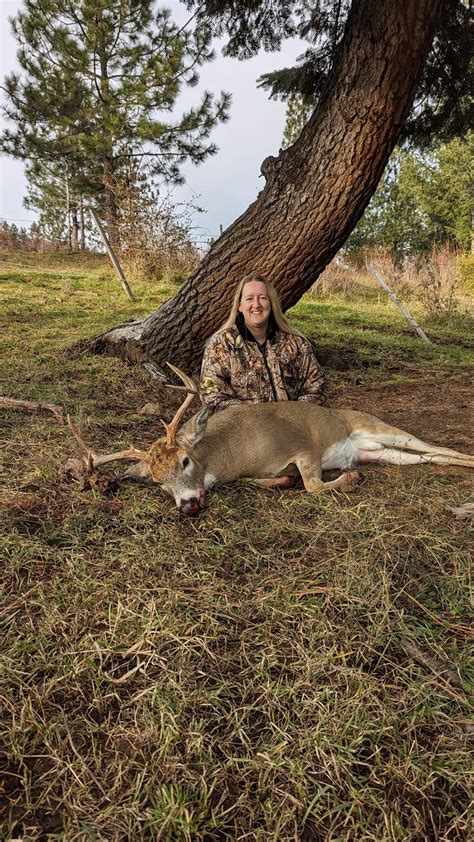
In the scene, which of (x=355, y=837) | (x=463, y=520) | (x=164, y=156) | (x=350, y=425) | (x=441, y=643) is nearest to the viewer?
(x=355, y=837)

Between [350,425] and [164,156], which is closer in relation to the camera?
[350,425]

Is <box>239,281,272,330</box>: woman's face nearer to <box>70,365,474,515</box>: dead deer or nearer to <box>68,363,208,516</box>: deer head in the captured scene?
<box>70,365,474,515</box>: dead deer

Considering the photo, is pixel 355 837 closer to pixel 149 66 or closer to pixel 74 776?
pixel 74 776

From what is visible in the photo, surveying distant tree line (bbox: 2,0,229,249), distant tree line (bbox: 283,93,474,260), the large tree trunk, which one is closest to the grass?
the large tree trunk

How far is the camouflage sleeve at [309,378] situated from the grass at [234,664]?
55.2 inches

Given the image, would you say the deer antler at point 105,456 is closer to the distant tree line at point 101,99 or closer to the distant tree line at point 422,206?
the distant tree line at point 101,99

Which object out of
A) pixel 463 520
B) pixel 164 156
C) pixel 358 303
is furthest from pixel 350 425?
pixel 164 156

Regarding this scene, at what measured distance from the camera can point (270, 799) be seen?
1444 mm

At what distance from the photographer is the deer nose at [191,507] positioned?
118 inches

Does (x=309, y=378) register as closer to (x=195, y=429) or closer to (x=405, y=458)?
(x=405, y=458)

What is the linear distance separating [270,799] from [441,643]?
2.80ft

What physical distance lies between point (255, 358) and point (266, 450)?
1.05 meters

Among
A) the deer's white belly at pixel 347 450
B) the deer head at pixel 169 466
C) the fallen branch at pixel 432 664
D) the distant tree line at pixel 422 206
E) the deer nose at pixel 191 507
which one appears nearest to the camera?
the fallen branch at pixel 432 664

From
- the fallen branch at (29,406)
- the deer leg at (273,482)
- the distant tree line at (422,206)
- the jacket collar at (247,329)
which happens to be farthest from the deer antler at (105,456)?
the distant tree line at (422,206)
